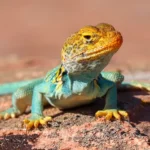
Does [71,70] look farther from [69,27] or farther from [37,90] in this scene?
[69,27]

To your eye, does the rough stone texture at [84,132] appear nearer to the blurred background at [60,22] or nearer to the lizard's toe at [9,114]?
the lizard's toe at [9,114]

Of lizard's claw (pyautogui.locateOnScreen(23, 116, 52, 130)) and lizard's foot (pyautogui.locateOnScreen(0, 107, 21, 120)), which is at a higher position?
lizard's claw (pyautogui.locateOnScreen(23, 116, 52, 130))

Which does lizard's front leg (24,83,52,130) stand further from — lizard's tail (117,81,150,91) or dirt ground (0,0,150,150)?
lizard's tail (117,81,150,91)

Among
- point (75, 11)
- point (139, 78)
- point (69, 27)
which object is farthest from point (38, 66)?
point (75, 11)

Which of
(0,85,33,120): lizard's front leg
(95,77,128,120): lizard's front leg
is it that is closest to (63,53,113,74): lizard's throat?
(95,77,128,120): lizard's front leg

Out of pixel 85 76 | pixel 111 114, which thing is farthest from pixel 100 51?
pixel 111 114

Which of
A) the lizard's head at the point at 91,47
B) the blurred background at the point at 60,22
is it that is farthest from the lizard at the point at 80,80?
the blurred background at the point at 60,22

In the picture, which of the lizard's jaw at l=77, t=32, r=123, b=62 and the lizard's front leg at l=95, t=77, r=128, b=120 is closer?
the lizard's jaw at l=77, t=32, r=123, b=62

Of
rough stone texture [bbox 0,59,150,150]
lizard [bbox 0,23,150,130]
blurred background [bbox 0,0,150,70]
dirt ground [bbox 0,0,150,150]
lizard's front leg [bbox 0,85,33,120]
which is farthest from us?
blurred background [bbox 0,0,150,70]
